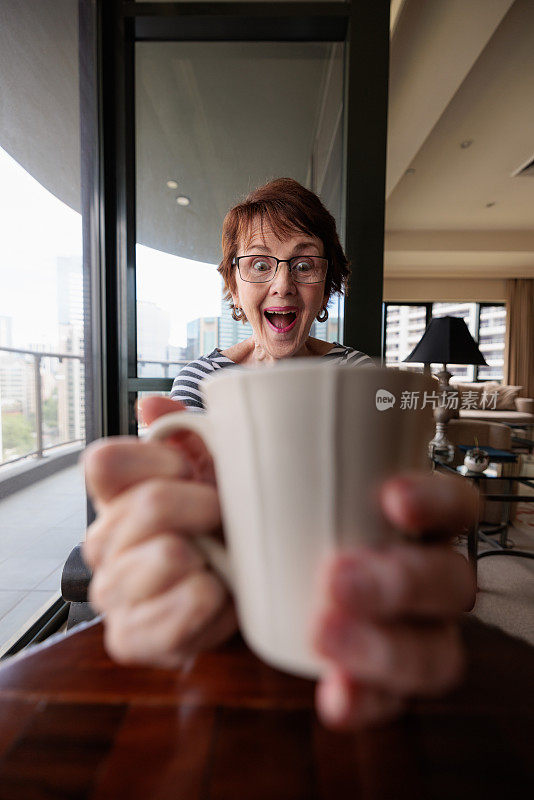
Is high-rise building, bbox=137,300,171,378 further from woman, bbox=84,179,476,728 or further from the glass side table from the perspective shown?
the glass side table

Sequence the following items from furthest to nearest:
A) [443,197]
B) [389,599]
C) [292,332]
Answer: [443,197], [292,332], [389,599]

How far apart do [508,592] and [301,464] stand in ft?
7.03

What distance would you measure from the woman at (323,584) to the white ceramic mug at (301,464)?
0.01 m

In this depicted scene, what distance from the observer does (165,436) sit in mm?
268

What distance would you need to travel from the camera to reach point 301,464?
19 centimetres

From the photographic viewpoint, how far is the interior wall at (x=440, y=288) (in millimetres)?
7766

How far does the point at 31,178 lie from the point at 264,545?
114 centimetres

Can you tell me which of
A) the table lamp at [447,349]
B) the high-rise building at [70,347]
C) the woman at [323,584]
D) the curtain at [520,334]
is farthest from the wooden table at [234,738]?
the curtain at [520,334]

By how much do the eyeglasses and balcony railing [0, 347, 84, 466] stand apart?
0.61 metres

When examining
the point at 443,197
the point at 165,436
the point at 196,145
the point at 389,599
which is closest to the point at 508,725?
the point at 389,599

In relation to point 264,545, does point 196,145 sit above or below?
above

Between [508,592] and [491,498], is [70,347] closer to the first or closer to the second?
[491,498]

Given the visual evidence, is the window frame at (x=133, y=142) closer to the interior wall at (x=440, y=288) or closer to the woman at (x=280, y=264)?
the woman at (x=280, y=264)

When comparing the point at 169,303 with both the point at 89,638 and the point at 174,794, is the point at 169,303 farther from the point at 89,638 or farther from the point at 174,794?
the point at 174,794
